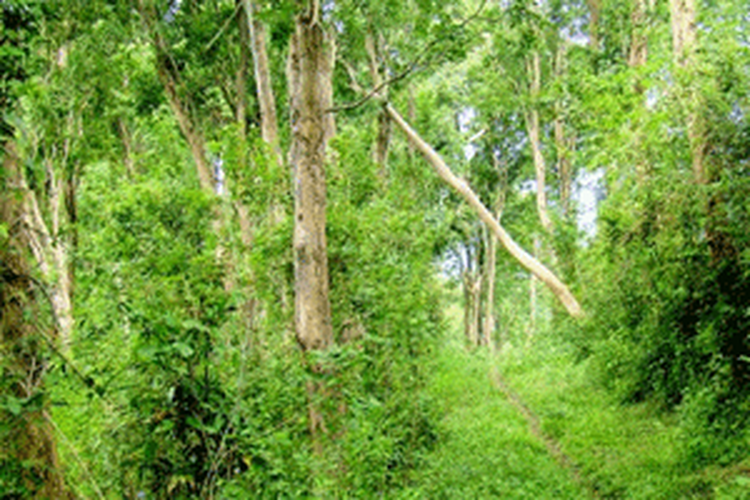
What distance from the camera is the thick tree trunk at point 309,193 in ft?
19.9

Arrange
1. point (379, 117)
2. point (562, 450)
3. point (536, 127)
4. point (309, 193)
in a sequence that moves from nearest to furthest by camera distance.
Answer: point (309, 193), point (562, 450), point (379, 117), point (536, 127)

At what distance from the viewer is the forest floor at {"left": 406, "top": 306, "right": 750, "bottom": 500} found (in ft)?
23.7

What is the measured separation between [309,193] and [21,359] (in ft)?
11.2

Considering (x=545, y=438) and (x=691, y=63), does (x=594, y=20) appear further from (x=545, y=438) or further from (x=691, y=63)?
(x=545, y=438)

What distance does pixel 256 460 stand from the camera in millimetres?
3184

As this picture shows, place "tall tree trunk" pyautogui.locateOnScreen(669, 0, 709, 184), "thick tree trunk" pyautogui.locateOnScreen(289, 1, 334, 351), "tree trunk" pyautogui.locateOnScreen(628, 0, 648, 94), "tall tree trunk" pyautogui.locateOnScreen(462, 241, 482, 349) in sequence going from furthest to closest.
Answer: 1. "tall tree trunk" pyautogui.locateOnScreen(462, 241, 482, 349)
2. "tree trunk" pyautogui.locateOnScreen(628, 0, 648, 94)
3. "tall tree trunk" pyautogui.locateOnScreen(669, 0, 709, 184)
4. "thick tree trunk" pyautogui.locateOnScreen(289, 1, 334, 351)

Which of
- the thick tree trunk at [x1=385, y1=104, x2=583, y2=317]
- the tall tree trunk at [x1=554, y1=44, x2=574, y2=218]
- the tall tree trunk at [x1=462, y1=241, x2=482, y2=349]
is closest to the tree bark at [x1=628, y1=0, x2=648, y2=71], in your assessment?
the thick tree trunk at [x1=385, y1=104, x2=583, y2=317]

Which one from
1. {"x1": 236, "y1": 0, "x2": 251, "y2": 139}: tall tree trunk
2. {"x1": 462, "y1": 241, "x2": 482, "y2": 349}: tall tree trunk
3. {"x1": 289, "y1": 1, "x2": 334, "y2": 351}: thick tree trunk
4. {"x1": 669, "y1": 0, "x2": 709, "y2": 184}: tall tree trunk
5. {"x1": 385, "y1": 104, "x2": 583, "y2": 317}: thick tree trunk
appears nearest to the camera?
{"x1": 289, "y1": 1, "x2": 334, "y2": 351}: thick tree trunk

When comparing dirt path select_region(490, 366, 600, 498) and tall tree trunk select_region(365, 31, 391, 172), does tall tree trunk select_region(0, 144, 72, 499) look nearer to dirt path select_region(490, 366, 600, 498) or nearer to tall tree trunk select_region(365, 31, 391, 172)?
dirt path select_region(490, 366, 600, 498)

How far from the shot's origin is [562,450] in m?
9.59

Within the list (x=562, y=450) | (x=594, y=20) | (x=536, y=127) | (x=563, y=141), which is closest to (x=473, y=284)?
(x=563, y=141)

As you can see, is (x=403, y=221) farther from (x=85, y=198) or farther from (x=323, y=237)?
(x=85, y=198)

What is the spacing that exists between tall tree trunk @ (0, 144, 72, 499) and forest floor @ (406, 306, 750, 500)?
3.57 metres

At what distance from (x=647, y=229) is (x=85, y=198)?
19.1m
